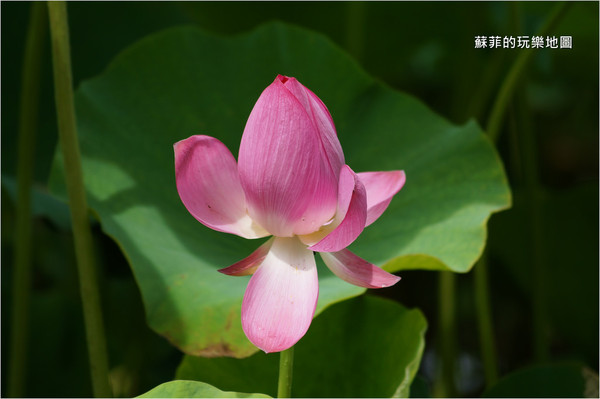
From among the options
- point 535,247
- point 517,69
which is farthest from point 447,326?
point 517,69

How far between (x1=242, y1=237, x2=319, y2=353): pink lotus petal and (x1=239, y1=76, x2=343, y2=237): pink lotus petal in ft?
0.09

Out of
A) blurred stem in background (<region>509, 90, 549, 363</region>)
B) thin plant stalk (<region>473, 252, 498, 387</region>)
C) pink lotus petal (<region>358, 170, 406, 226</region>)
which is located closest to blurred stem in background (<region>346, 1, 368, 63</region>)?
blurred stem in background (<region>509, 90, 549, 363</region>)

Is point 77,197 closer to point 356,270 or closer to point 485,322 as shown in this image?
point 356,270

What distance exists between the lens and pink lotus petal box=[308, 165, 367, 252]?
42 cm

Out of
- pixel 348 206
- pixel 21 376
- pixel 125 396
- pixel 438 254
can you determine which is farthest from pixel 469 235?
pixel 125 396

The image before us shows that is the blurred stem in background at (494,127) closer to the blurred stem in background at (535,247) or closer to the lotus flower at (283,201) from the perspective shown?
the blurred stem in background at (535,247)

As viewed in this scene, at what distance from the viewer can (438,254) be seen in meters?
0.77

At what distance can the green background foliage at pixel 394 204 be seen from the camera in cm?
126

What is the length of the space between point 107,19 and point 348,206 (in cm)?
106

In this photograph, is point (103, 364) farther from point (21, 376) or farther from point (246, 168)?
point (246, 168)

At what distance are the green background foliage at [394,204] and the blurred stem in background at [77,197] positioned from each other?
11.6 inches

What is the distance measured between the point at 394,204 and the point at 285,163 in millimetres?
494

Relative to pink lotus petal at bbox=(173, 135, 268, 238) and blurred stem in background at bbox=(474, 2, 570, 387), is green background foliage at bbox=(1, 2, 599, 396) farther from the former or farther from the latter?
pink lotus petal at bbox=(173, 135, 268, 238)

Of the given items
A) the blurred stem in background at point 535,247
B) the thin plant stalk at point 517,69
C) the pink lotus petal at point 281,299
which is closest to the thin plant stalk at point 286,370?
the pink lotus petal at point 281,299
